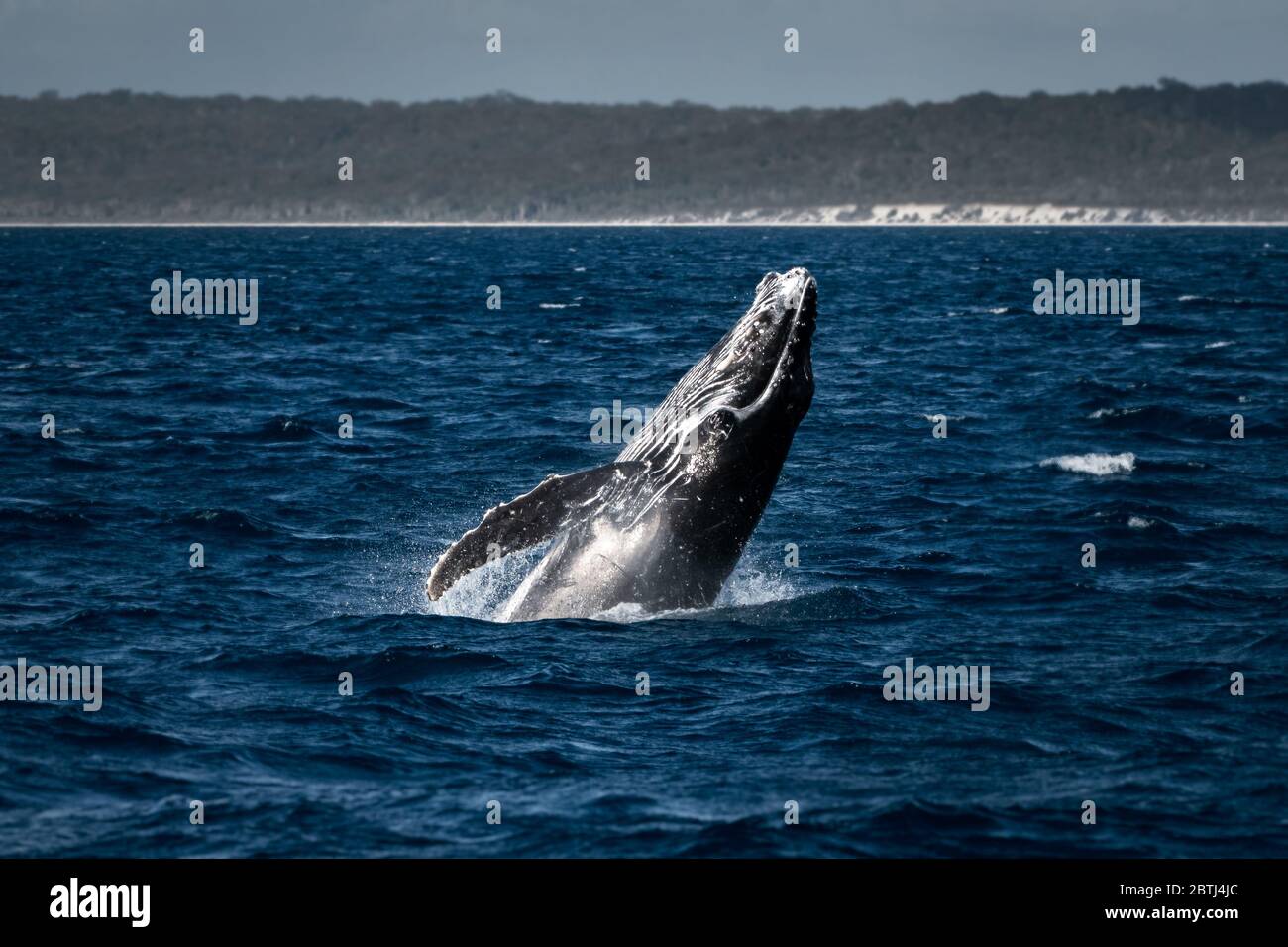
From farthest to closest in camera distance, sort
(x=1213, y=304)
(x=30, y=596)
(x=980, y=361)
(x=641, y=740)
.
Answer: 1. (x=1213, y=304)
2. (x=980, y=361)
3. (x=30, y=596)
4. (x=641, y=740)

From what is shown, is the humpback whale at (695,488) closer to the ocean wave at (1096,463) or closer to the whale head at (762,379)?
the whale head at (762,379)

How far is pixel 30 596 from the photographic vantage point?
17625 mm

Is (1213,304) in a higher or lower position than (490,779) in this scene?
higher

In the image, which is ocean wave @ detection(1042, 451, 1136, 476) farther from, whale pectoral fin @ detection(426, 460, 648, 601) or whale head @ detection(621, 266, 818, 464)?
whale pectoral fin @ detection(426, 460, 648, 601)

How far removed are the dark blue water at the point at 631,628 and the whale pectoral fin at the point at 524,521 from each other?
0.93 meters

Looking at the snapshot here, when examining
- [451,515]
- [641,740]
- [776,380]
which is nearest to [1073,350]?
[451,515]

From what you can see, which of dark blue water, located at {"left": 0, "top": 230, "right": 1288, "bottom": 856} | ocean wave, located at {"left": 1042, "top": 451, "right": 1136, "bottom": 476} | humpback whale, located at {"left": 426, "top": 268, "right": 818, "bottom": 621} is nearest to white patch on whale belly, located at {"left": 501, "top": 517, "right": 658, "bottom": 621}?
humpback whale, located at {"left": 426, "top": 268, "right": 818, "bottom": 621}

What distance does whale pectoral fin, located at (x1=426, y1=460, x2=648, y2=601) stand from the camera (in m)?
15.0

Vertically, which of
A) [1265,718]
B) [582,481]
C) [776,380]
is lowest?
[1265,718]

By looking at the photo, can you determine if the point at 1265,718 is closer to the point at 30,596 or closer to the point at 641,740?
the point at 641,740

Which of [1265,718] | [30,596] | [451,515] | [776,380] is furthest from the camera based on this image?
[451,515]

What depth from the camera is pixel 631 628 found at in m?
15.8

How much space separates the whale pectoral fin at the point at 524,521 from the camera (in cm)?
1502

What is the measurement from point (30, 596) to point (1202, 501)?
16.2 m
